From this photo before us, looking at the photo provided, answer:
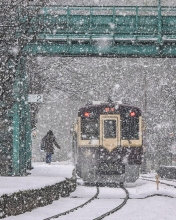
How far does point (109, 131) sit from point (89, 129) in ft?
2.37

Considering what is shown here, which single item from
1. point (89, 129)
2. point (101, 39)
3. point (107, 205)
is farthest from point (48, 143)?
point (107, 205)

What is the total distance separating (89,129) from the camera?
22.5 metres

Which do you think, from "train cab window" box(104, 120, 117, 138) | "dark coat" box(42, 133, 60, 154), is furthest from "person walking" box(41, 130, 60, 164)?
"train cab window" box(104, 120, 117, 138)

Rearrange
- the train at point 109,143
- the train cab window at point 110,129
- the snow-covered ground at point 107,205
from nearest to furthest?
1. the snow-covered ground at point 107,205
2. the train at point 109,143
3. the train cab window at point 110,129

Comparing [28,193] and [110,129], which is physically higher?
[110,129]

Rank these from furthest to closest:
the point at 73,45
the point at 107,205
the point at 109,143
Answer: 1. the point at 73,45
2. the point at 109,143
3. the point at 107,205

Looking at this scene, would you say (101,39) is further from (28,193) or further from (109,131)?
(28,193)

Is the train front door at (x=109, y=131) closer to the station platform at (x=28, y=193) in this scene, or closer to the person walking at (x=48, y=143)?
the station platform at (x=28, y=193)

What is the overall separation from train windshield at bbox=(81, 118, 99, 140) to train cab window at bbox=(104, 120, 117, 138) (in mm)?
332

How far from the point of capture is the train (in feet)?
72.3

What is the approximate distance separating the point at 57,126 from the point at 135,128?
3930cm

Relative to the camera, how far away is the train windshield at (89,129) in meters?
22.4

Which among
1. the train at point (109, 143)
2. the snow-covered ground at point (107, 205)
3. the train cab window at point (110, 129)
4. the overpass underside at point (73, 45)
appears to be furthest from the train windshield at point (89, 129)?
the overpass underside at point (73, 45)

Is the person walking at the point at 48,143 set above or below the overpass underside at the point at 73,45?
below
